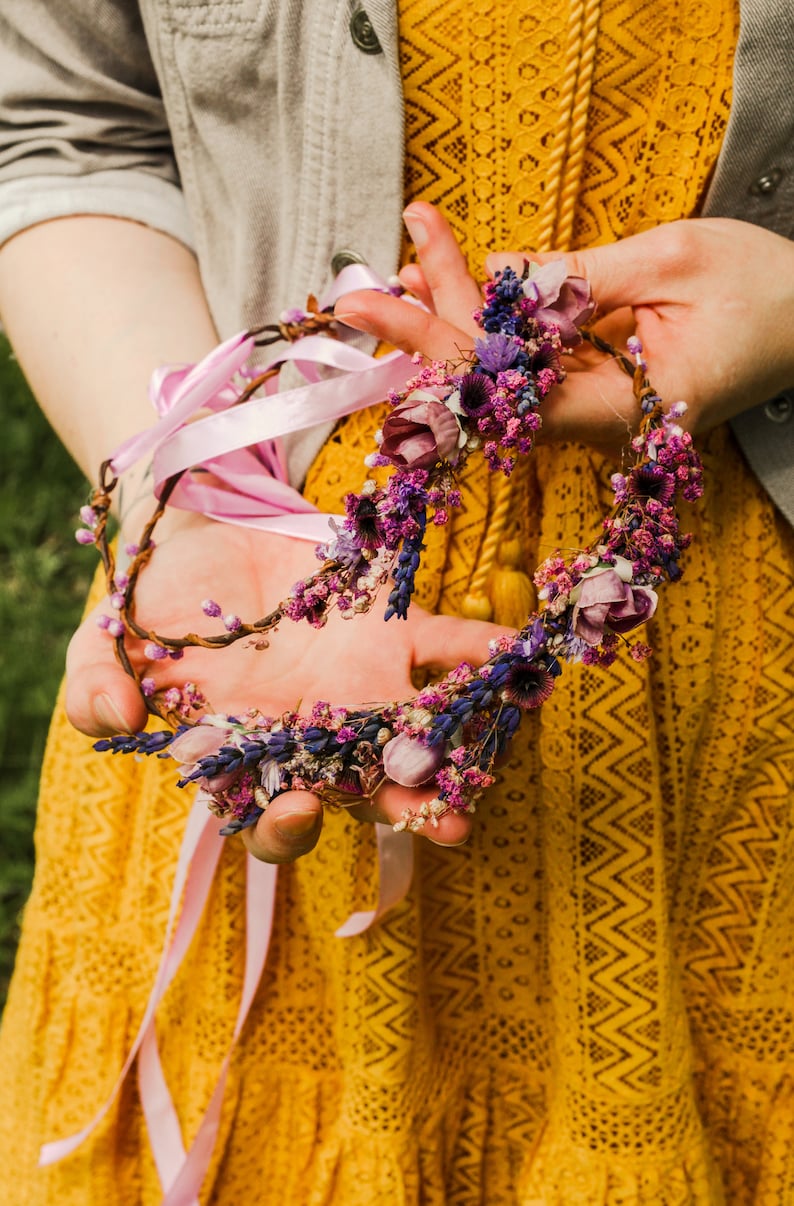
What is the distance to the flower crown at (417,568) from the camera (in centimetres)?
65

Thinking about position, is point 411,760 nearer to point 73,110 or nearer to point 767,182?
point 767,182

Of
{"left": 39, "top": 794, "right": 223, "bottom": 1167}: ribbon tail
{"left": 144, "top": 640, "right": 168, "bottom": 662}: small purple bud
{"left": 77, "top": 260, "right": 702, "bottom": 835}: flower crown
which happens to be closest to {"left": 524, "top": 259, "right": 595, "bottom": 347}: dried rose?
{"left": 77, "top": 260, "right": 702, "bottom": 835}: flower crown

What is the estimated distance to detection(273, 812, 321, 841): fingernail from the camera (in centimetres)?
69

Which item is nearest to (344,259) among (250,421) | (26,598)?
(250,421)

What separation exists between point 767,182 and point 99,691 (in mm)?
685

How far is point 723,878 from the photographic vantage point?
979mm

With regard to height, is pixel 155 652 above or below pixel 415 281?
below

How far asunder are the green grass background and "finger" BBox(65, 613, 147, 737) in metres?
1.45

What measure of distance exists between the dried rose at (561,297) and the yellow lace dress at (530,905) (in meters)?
0.13

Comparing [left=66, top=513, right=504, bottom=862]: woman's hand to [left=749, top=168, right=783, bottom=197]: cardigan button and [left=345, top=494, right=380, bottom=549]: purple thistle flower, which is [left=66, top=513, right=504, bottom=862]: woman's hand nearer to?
[left=345, top=494, right=380, bottom=549]: purple thistle flower

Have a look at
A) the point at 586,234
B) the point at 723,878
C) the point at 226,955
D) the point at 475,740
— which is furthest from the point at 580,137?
the point at 226,955

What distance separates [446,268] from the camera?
0.78 metres

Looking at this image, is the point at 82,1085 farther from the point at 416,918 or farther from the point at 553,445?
the point at 553,445

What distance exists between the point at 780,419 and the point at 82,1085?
3.10 ft
